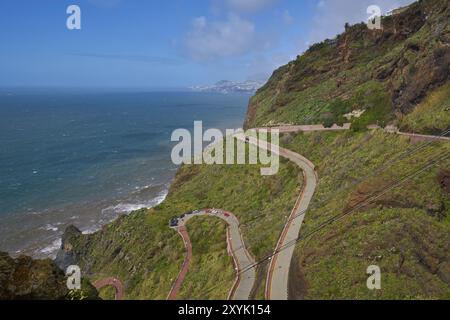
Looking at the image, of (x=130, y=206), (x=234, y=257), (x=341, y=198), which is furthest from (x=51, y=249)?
(x=341, y=198)

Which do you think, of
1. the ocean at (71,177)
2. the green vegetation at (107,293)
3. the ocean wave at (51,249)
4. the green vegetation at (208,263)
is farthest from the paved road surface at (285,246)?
the ocean at (71,177)

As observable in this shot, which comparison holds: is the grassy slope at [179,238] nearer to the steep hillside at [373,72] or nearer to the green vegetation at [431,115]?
the green vegetation at [431,115]

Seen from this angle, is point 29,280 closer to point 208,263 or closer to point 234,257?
point 234,257

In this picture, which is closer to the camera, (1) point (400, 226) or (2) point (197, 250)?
(1) point (400, 226)

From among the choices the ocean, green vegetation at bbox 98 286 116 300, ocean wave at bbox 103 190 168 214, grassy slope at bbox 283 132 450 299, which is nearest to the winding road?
grassy slope at bbox 283 132 450 299

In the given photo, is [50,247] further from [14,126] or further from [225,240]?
[14,126]

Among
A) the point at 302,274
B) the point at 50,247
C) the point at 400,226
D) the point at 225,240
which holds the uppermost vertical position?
the point at 400,226

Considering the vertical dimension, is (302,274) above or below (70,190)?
above

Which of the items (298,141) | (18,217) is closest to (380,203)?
(298,141)
